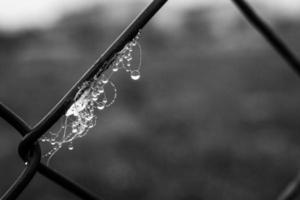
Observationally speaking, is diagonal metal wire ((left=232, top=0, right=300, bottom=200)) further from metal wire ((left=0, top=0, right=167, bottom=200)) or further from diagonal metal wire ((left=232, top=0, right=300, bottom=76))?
metal wire ((left=0, top=0, right=167, bottom=200))

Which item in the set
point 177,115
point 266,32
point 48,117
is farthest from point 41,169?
point 177,115

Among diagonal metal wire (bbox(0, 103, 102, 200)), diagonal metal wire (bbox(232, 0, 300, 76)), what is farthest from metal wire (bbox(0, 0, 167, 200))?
diagonal metal wire (bbox(232, 0, 300, 76))

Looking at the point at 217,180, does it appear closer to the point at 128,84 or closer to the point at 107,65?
the point at 107,65

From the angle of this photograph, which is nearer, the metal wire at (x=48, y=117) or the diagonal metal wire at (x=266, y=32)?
the metal wire at (x=48, y=117)

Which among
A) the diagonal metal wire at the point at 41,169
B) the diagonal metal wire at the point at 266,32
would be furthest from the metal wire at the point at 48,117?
the diagonal metal wire at the point at 266,32

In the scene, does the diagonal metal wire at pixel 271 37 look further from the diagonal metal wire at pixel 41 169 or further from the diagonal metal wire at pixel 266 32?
the diagonal metal wire at pixel 41 169

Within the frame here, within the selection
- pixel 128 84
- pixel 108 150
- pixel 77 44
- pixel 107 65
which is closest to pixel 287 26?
pixel 77 44

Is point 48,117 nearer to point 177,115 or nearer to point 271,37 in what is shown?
point 271,37
